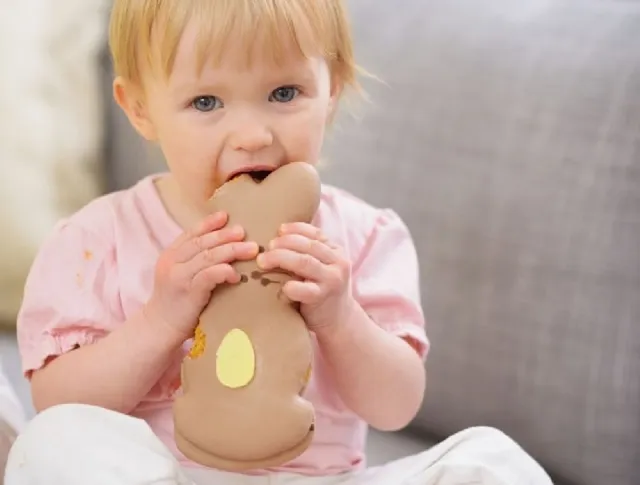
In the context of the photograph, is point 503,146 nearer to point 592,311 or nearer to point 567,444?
point 592,311

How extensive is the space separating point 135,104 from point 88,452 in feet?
0.90

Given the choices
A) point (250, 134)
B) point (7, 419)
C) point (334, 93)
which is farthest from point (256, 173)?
point (7, 419)

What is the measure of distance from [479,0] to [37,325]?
0.50 m

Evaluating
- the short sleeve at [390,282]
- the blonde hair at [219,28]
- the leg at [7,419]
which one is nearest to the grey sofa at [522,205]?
the short sleeve at [390,282]

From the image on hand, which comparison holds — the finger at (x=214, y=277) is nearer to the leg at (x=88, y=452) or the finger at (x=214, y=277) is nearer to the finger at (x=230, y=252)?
the finger at (x=230, y=252)

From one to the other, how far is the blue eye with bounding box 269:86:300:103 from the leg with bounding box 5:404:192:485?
0.77ft

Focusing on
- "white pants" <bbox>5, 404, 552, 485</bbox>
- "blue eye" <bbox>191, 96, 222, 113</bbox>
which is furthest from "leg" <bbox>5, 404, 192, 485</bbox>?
"blue eye" <bbox>191, 96, 222, 113</bbox>

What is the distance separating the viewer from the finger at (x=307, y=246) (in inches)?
26.4

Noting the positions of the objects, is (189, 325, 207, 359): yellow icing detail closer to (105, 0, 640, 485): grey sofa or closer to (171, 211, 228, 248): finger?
(171, 211, 228, 248): finger

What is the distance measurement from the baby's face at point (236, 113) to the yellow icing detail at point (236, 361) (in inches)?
5.2

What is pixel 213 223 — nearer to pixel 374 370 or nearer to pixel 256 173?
pixel 256 173

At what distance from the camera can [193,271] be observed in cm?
69

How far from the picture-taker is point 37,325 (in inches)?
32.2

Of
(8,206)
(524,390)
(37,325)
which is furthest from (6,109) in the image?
(524,390)
